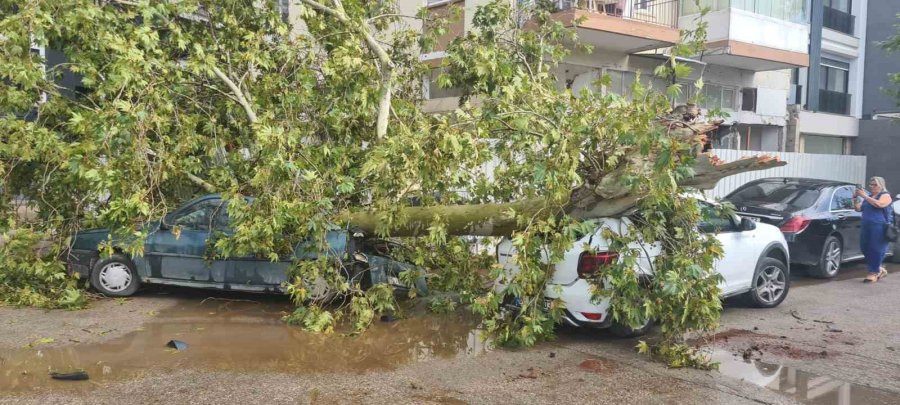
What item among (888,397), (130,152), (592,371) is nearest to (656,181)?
(592,371)

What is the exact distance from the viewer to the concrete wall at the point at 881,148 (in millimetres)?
22609

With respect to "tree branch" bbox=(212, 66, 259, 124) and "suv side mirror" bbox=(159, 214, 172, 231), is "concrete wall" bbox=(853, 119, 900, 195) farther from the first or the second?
"suv side mirror" bbox=(159, 214, 172, 231)

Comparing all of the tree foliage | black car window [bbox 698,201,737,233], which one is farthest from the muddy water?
black car window [bbox 698,201,737,233]

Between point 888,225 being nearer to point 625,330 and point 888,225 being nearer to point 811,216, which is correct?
point 811,216

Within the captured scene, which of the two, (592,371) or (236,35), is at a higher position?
(236,35)

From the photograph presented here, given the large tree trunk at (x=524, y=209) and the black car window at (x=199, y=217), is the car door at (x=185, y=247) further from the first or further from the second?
the large tree trunk at (x=524, y=209)

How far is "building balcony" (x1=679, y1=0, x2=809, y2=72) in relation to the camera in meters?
16.9

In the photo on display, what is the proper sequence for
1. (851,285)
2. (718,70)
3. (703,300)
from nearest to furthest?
1. (703,300)
2. (851,285)
3. (718,70)

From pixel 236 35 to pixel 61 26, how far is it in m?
2.04

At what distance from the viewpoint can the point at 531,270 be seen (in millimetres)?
6383

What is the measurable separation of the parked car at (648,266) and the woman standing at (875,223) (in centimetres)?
274

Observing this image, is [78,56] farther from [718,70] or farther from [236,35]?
[718,70]

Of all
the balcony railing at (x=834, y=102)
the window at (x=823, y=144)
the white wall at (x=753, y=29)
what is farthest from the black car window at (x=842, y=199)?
the balcony railing at (x=834, y=102)

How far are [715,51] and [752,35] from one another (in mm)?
1256
